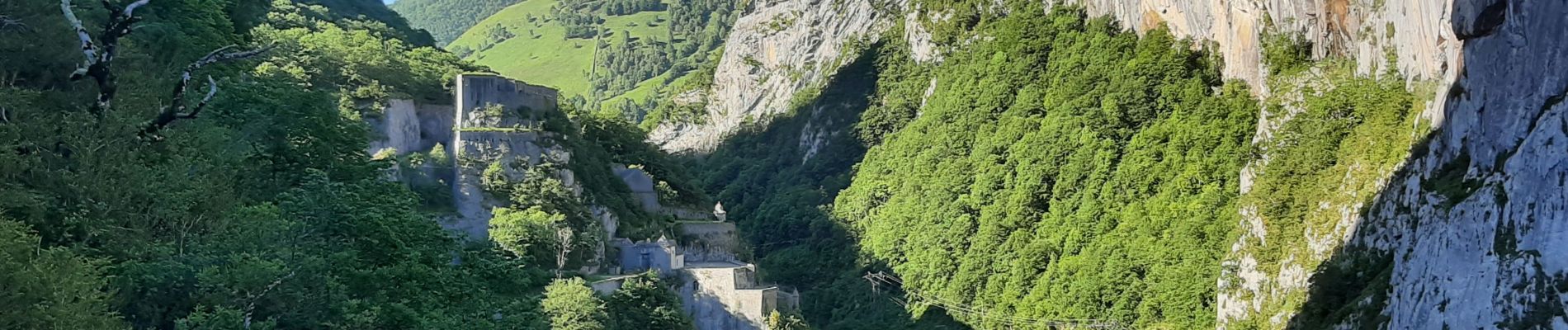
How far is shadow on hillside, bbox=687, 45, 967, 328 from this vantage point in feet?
262

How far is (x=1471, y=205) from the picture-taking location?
40.7 meters

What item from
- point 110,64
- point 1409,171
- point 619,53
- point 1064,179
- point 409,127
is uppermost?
point 619,53

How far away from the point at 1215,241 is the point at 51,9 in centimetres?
5018

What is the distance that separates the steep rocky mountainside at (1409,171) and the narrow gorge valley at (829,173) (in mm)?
134

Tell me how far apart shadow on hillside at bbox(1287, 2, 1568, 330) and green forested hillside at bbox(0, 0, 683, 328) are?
21.7 m

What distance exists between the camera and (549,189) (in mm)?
46875

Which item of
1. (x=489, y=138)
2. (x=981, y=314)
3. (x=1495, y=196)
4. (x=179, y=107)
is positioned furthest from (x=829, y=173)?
(x=179, y=107)

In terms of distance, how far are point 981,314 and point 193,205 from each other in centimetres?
5470

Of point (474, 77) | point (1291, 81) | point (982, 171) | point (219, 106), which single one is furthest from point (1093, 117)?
point (219, 106)

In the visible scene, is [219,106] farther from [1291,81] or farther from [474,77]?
[1291,81]

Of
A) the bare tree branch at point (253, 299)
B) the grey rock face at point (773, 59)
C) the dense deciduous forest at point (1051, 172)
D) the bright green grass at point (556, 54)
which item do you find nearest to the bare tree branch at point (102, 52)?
the bare tree branch at point (253, 299)

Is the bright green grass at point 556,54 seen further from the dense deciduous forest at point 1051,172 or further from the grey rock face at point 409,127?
the grey rock face at point 409,127

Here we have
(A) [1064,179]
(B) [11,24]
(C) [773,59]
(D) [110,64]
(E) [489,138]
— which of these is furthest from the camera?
(C) [773,59]

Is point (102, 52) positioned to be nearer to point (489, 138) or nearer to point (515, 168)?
point (489, 138)
